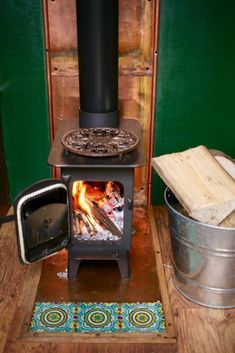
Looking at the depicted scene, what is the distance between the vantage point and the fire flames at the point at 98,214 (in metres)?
2.20

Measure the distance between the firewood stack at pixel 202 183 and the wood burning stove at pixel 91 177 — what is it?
0.57ft

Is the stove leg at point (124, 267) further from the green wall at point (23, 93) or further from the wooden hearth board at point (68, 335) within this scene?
the green wall at point (23, 93)

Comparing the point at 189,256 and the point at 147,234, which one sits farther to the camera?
the point at 147,234

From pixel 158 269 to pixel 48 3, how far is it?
1635 mm

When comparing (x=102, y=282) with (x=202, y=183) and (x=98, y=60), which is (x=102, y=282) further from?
(x=98, y=60)

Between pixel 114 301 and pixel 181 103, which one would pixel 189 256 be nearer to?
pixel 114 301

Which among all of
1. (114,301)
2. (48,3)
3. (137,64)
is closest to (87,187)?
(114,301)

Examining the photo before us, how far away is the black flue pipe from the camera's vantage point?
2.07 m

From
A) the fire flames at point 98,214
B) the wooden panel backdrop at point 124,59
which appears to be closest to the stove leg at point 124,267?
the fire flames at point 98,214

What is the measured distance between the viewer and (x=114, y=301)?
6.97ft

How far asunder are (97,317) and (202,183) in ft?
2.67

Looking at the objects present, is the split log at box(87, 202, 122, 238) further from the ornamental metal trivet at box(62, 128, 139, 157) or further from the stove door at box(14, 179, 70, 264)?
the ornamental metal trivet at box(62, 128, 139, 157)

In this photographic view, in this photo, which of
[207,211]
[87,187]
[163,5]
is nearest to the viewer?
[207,211]

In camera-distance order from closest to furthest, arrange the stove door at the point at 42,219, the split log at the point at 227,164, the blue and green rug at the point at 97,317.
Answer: the stove door at the point at 42,219
the blue and green rug at the point at 97,317
the split log at the point at 227,164
